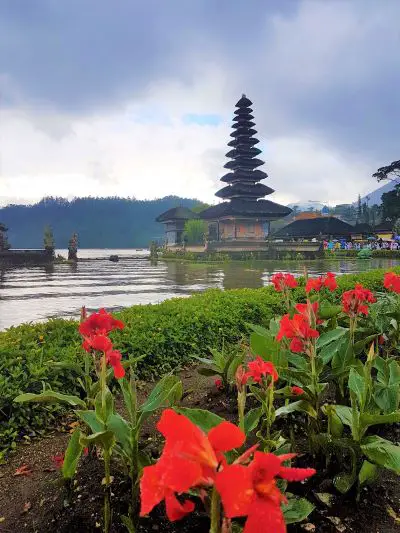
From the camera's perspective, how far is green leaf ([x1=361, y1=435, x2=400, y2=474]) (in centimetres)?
163

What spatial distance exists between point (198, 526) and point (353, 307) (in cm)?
138

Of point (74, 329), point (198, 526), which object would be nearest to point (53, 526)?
point (198, 526)

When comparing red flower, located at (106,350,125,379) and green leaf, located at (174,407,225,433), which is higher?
red flower, located at (106,350,125,379)

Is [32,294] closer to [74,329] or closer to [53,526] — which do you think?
[74,329]

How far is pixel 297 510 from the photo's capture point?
4.80 ft

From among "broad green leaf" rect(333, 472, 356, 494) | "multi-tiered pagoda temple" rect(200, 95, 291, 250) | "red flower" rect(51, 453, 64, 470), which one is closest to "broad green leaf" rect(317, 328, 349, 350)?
"broad green leaf" rect(333, 472, 356, 494)

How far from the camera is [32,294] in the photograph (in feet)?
38.5

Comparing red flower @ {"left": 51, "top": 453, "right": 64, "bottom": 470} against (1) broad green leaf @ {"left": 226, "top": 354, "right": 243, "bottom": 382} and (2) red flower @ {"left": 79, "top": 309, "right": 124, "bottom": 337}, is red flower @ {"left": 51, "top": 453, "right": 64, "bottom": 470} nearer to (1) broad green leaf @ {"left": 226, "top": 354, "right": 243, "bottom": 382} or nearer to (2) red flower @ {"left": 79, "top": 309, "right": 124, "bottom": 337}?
(2) red flower @ {"left": 79, "top": 309, "right": 124, "bottom": 337}

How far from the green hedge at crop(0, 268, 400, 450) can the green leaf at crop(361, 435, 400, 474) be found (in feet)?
5.10

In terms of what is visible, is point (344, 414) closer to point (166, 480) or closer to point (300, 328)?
→ point (300, 328)

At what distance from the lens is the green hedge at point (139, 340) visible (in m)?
2.80

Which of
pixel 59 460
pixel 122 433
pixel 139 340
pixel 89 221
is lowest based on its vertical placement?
pixel 59 460

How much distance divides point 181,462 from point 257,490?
14 centimetres

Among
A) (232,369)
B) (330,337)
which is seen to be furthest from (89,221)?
(330,337)
